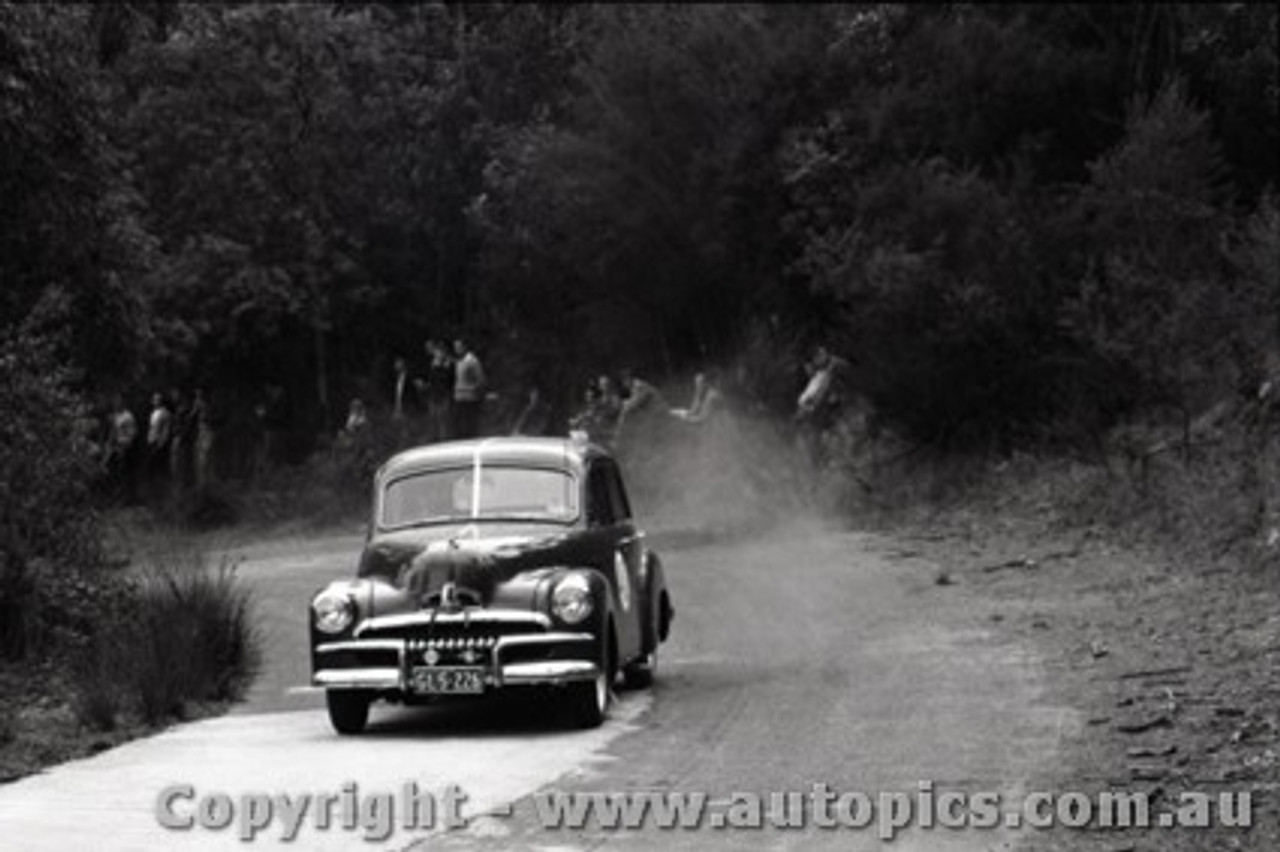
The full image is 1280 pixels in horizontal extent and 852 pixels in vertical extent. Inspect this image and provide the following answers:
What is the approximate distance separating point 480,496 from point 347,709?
2.17 metres

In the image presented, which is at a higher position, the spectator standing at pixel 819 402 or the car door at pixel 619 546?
the spectator standing at pixel 819 402

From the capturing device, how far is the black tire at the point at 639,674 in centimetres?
1795

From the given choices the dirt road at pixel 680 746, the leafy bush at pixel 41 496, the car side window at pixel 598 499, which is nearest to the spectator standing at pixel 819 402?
the dirt road at pixel 680 746

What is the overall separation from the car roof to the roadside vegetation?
234cm

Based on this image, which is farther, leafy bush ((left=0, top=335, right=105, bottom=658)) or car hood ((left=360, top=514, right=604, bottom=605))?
leafy bush ((left=0, top=335, right=105, bottom=658))

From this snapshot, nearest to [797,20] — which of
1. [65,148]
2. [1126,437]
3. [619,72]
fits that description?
[619,72]

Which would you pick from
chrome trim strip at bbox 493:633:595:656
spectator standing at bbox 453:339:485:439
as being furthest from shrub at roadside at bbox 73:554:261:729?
spectator standing at bbox 453:339:485:439

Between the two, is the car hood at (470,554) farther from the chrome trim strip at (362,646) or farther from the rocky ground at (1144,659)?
the rocky ground at (1144,659)

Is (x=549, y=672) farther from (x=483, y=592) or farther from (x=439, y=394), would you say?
(x=439, y=394)

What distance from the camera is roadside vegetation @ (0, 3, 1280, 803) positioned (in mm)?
24156

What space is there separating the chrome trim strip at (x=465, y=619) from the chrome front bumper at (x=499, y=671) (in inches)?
3.8

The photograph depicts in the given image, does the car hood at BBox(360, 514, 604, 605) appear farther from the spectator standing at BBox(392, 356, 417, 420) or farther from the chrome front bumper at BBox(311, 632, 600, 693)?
the spectator standing at BBox(392, 356, 417, 420)

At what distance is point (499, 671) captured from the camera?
15398 mm

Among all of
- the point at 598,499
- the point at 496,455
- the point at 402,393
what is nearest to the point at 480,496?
the point at 496,455
